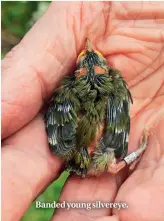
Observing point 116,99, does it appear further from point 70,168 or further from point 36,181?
point 36,181

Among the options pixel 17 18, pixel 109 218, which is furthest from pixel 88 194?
pixel 17 18

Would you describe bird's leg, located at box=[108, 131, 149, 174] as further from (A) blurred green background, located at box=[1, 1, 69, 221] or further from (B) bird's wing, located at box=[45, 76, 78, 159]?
(A) blurred green background, located at box=[1, 1, 69, 221]

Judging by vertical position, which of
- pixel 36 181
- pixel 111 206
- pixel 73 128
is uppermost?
pixel 73 128

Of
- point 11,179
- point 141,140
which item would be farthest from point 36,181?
point 141,140

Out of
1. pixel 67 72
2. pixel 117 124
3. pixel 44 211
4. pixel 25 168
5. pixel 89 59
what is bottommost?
pixel 44 211

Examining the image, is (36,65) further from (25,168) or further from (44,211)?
(44,211)

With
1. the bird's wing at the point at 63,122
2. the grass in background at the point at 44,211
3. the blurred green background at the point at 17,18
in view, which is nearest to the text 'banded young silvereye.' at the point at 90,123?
the bird's wing at the point at 63,122
